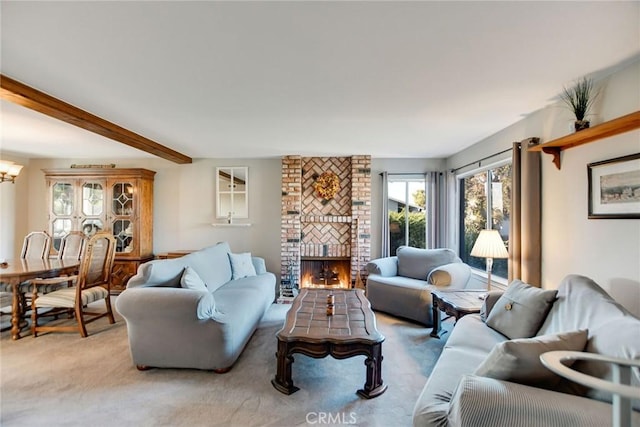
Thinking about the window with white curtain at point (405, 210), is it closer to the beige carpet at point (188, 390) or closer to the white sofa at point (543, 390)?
the beige carpet at point (188, 390)

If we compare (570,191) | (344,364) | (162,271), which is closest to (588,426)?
(344,364)

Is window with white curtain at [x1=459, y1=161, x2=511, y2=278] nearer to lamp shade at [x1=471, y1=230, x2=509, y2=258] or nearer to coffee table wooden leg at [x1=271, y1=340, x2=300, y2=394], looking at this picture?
lamp shade at [x1=471, y1=230, x2=509, y2=258]

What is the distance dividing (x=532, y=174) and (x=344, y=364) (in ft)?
8.11

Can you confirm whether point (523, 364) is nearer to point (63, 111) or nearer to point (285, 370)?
point (285, 370)

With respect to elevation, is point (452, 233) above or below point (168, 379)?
above

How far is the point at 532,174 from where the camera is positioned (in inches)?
111

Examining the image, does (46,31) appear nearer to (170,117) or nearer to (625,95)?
(170,117)

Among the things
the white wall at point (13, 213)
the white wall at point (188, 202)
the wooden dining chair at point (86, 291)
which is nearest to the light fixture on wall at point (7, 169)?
the wooden dining chair at point (86, 291)

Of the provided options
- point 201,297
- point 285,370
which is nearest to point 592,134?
point 285,370

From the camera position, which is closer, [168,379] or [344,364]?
[168,379]

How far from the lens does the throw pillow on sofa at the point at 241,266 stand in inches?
162

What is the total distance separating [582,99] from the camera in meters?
2.25

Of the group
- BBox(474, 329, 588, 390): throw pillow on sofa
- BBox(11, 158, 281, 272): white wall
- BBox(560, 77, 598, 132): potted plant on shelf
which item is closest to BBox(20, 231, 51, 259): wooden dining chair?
BBox(11, 158, 281, 272): white wall

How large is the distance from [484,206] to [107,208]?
5982 mm
